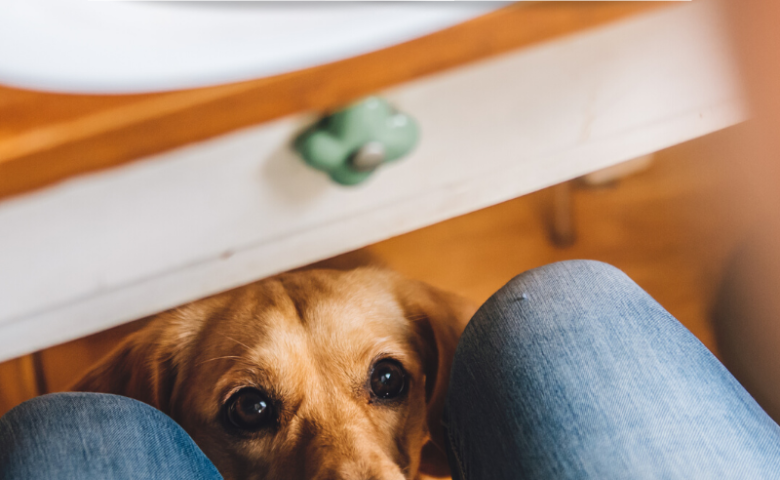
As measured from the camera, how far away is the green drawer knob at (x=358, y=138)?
364mm

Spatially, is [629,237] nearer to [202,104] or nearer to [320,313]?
[320,313]

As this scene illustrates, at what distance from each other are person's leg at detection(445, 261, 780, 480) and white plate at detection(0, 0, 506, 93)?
386 mm

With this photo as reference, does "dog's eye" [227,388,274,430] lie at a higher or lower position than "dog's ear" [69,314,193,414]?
lower

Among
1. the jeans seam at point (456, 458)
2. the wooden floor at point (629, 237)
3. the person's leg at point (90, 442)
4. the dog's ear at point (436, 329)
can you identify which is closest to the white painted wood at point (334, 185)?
the person's leg at point (90, 442)

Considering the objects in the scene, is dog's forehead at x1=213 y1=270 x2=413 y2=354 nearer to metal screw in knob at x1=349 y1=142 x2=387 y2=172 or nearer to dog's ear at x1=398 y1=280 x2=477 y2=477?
dog's ear at x1=398 y1=280 x2=477 y2=477

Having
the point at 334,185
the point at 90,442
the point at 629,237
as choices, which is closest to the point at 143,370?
the point at 90,442

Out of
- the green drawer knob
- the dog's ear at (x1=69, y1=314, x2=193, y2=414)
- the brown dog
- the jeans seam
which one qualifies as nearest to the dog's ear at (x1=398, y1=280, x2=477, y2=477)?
the brown dog

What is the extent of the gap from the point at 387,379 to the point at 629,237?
2.44 feet

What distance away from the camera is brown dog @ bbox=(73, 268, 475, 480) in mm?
821

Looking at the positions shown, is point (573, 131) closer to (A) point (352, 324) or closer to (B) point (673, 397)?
(B) point (673, 397)

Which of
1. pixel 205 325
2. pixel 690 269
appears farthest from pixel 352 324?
pixel 690 269

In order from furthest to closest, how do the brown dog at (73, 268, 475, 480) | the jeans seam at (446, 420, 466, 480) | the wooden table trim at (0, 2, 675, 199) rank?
the brown dog at (73, 268, 475, 480), the jeans seam at (446, 420, 466, 480), the wooden table trim at (0, 2, 675, 199)

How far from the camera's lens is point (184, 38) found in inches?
14.7

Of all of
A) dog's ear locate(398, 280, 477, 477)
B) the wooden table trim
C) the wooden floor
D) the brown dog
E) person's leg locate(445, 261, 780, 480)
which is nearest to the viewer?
the wooden table trim
